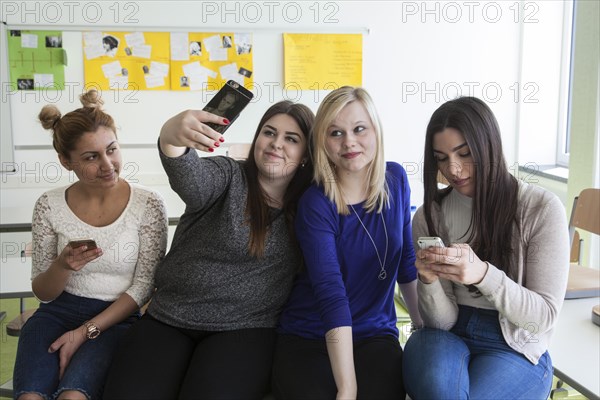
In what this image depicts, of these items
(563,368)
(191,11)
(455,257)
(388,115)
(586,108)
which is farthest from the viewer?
(388,115)

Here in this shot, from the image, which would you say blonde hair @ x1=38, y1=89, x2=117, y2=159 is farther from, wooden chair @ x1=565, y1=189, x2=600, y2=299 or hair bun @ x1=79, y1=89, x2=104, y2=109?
wooden chair @ x1=565, y1=189, x2=600, y2=299

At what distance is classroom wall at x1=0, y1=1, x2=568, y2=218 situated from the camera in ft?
12.3

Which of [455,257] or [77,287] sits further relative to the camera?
[77,287]

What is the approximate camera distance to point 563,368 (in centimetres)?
150

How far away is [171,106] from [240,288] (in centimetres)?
256

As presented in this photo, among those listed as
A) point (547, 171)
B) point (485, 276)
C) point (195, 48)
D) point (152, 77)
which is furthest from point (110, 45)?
point (485, 276)

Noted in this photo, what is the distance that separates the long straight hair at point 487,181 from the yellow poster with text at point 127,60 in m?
2.76

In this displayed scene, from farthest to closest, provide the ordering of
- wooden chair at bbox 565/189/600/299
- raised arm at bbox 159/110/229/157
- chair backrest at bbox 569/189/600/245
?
1. chair backrest at bbox 569/189/600/245
2. wooden chair at bbox 565/189/600/299
3. raised arm at bbox 159/110/229/157

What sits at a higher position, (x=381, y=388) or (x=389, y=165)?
(x=389, y=165)

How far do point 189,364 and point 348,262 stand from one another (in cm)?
47

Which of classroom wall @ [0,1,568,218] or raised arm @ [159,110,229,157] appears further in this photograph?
classroom wall @ [0,1,568,218]

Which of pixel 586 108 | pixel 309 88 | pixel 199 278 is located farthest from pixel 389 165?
pixel 309 88

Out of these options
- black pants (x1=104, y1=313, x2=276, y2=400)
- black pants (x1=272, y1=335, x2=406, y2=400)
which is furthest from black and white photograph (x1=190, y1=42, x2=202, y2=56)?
black pants (x1=272, y1=335, x2=406, y2=400)

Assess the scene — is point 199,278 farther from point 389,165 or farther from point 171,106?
point 171,106
